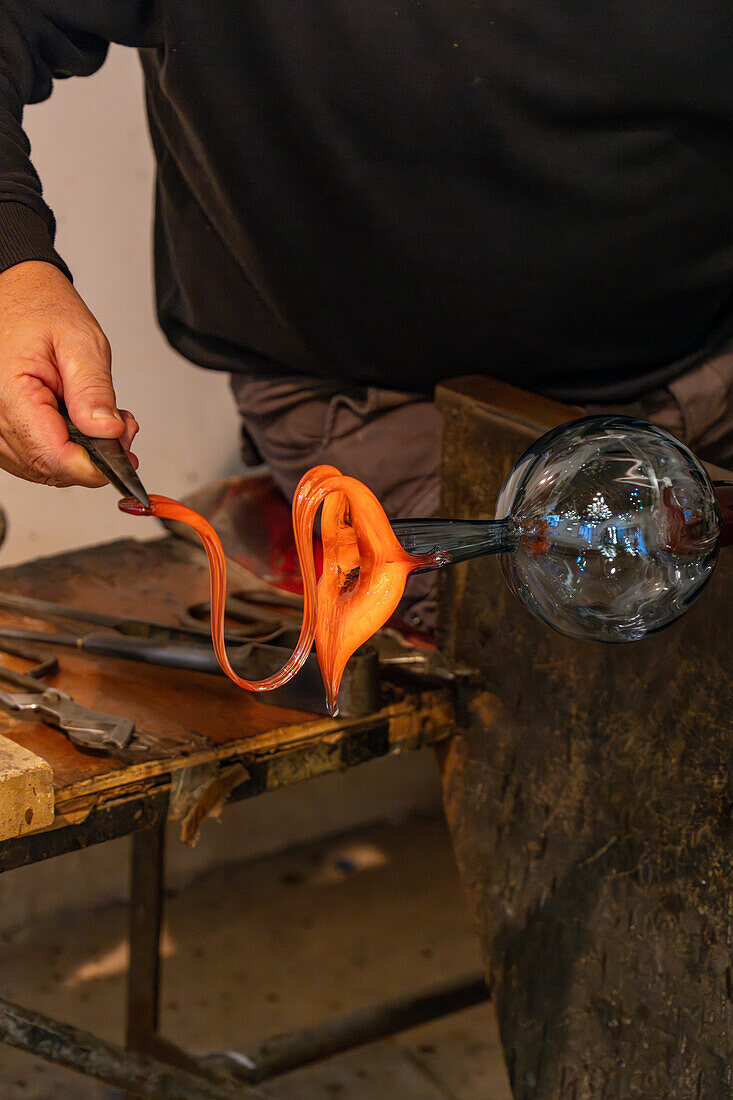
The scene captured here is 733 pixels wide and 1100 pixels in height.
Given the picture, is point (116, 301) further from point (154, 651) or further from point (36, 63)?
point (154, 651)

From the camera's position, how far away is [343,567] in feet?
1.81

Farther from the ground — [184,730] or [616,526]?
[616,526]

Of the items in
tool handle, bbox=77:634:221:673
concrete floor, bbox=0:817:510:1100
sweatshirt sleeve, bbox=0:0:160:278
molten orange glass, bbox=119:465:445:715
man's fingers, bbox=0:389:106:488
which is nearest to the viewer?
molten orange glass, bbox=119:465:445:715

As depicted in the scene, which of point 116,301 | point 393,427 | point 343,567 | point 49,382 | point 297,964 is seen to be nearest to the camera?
point 343,567

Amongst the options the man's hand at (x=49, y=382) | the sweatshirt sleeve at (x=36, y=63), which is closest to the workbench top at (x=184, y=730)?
the man's hand at (x=49, y=382)

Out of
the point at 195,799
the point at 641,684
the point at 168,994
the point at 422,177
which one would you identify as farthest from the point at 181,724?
the point at 168,994

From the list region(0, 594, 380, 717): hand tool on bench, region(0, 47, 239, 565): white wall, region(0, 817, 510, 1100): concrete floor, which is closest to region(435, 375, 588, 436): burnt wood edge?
region(0, 594, 380, 717): hand tool on bench

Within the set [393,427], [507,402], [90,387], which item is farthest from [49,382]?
[393,427]

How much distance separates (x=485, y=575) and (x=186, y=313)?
41cm

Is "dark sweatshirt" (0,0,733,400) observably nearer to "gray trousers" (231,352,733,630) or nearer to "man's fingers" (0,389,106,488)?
"gray trousers" (231,352,733,630)

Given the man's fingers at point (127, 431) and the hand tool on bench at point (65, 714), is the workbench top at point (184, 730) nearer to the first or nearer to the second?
the hand tool on bench at point (65, 714)

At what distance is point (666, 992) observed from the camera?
0.74 m

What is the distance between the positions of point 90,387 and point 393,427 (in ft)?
1.40

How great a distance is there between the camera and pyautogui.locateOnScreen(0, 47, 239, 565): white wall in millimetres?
1327
